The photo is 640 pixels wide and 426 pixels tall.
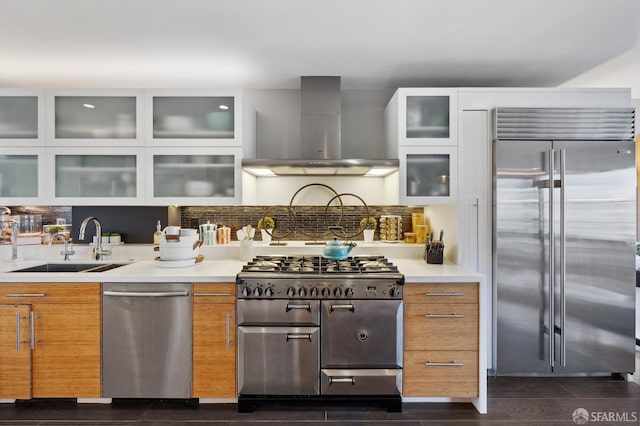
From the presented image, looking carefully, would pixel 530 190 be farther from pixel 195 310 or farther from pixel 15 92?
pixel 15 92

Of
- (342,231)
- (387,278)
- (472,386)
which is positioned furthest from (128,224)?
(472,386)

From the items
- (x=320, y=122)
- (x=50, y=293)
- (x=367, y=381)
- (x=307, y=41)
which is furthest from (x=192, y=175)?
(x=367, y=381)

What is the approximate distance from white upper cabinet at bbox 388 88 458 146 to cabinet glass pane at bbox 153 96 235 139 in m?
1.36

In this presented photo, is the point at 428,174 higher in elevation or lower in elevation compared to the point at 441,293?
higher

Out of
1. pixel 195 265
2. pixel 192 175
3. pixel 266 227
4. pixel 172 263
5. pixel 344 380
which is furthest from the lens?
pixel 266 227

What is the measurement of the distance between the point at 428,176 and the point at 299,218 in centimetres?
Result: 123

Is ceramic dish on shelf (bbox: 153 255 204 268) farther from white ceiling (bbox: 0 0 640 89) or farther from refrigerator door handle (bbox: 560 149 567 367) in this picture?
refrigerator door handle (bbox: 560 149 567 367)

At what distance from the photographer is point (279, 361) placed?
238 cm

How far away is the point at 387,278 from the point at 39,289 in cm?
233

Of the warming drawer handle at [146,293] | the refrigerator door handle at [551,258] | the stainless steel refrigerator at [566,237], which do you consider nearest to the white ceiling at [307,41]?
the stainless steel refrigerator at [566,237]

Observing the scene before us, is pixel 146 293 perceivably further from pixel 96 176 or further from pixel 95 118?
pixel 95 118

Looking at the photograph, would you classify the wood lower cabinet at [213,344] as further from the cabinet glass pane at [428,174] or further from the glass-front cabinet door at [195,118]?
the cabinet glass pane at [428,174]

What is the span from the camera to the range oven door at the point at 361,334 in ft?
7.82

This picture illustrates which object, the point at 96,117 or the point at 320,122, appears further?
the point at 320,122
